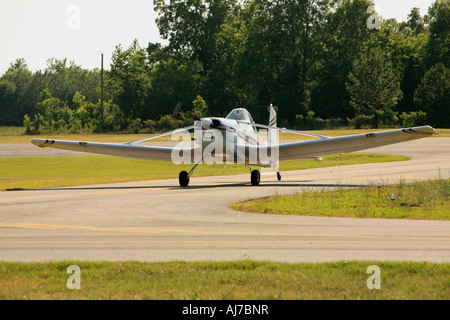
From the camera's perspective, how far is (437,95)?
266ft

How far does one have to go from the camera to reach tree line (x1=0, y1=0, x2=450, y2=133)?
89.1 metres

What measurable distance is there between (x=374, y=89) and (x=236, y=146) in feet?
220

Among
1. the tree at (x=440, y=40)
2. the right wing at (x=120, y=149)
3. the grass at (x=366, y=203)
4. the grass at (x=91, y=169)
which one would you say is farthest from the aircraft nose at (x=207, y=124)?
the tree at (x=440, y=40)

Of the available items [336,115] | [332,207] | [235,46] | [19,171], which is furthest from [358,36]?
[332,207]

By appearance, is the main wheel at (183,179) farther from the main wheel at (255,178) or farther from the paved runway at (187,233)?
the paved runway at (187,233)

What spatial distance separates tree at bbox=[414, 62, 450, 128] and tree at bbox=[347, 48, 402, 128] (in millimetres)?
4480

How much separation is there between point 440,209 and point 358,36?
85.7m

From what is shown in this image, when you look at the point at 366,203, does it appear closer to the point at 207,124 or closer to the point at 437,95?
the point at 207,124

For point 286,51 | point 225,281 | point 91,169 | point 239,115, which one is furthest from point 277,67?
point 225,281

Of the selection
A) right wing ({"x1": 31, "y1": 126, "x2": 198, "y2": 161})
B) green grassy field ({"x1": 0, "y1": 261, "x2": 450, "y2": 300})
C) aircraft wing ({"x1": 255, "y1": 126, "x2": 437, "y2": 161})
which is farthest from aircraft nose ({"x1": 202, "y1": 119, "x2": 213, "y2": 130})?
green grassy field ({"x1": 0, "y1": 261, "x2": 450, "y2": 300})

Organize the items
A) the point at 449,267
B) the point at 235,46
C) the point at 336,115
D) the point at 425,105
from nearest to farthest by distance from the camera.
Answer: the point at 449,267 < the point at 425,105 < the point at 336,115 < the point at 235,46

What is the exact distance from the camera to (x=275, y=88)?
96562mm

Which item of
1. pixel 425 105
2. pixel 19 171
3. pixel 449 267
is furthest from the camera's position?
pixel 425 105
